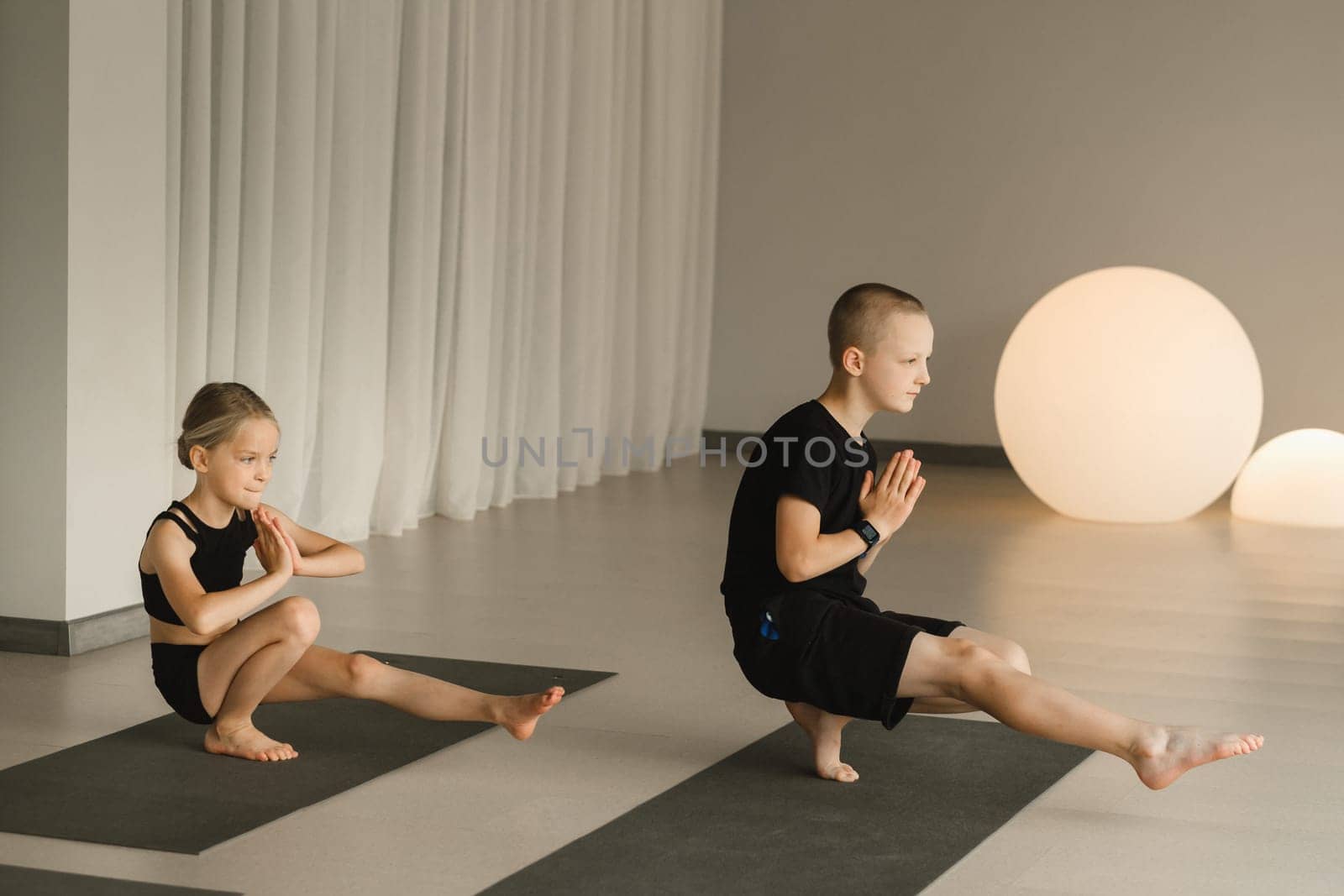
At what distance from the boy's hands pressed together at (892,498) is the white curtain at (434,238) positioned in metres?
2.17

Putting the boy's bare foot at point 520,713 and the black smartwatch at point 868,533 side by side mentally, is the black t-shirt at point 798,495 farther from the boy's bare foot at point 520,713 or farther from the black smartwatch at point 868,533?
the boy's bare foot at point 520,713

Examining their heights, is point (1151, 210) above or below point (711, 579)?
above

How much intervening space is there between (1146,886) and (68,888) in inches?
54.2

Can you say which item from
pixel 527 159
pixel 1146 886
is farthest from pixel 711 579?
pixel 1146 886

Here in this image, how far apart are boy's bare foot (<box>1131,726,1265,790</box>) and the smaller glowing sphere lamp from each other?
380 centimetres

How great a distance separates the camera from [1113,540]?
5324 mm

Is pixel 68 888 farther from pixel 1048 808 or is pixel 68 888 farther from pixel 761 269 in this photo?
pixel 761 269

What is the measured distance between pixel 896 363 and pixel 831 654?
463 millimetres

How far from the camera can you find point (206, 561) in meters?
2.53

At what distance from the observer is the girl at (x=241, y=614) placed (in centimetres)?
248

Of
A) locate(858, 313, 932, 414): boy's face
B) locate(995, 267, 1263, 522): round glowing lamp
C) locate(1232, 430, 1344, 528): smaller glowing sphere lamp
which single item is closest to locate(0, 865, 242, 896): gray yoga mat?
locate(858, 313, 932, 414): boy's face

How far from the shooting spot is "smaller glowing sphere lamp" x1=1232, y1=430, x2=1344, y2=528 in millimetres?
5773

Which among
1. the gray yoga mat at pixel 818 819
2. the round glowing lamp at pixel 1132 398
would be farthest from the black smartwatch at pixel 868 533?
the round glowing lamp at pixel 1132 398

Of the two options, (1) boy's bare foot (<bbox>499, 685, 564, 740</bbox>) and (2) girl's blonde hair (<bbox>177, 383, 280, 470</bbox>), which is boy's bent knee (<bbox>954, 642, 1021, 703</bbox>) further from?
(2) girl's blonde hair (<bbox>177, 383, 280, 470</bbox>)
